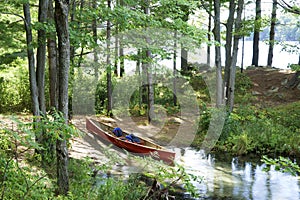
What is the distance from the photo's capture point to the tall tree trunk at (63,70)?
480 cm

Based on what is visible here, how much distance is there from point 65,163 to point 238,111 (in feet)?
36.1

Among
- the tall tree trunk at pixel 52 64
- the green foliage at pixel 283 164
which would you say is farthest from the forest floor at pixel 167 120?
the green foliage at pixel 283 164

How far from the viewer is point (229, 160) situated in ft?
36.3

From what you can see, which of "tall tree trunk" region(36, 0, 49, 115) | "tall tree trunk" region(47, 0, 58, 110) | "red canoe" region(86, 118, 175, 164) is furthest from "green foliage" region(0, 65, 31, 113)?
"tall tree trunk" region(36, 0, 49, 115)

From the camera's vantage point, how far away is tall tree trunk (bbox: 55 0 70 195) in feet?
15.7

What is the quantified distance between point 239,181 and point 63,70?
5.86 m

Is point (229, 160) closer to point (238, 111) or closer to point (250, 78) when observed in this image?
point (238, 111)

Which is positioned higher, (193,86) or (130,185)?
(193,86)

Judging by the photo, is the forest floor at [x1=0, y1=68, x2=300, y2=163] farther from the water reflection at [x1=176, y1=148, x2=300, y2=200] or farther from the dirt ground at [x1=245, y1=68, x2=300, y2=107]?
the water reflection at [x1=176, y1=148, x2=300, y2=200]

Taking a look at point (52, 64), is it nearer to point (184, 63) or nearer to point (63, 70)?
point (63, 70)

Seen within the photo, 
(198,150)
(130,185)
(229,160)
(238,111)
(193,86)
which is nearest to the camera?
(130,185)

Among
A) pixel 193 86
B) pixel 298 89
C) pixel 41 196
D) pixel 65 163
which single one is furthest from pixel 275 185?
pixel 193 86

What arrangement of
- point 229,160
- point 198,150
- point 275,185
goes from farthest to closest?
point 198,150
point 229,160
point 275,185

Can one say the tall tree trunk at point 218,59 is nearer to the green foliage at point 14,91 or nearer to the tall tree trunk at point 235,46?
the tall tree trunk at point 235,46
